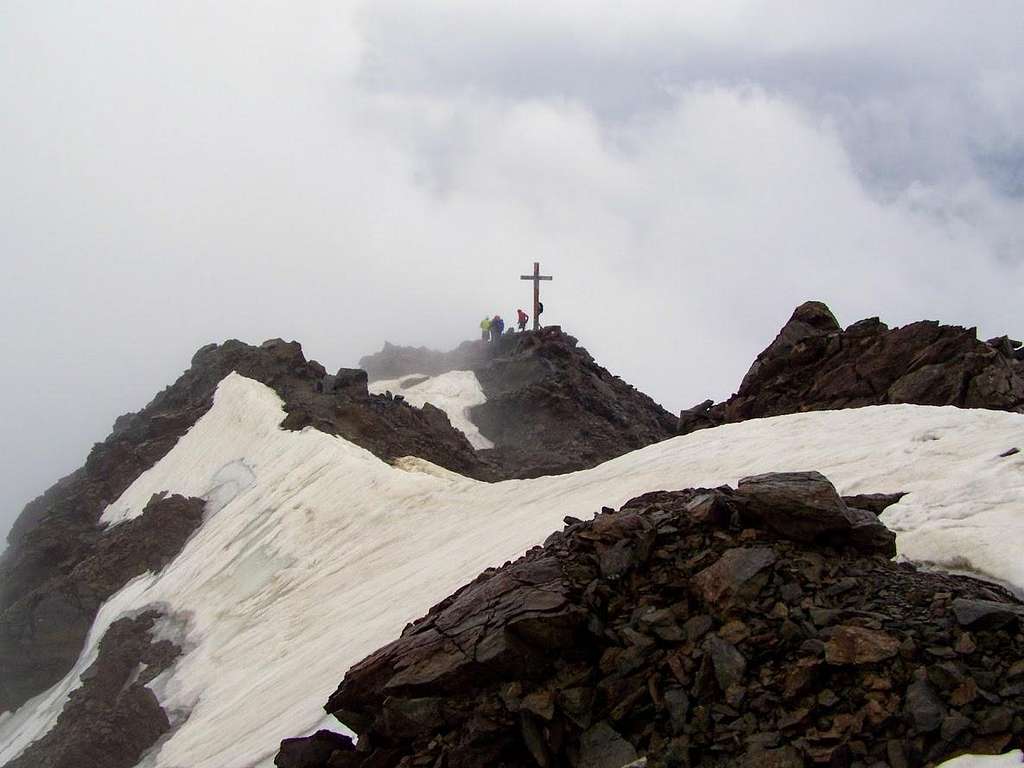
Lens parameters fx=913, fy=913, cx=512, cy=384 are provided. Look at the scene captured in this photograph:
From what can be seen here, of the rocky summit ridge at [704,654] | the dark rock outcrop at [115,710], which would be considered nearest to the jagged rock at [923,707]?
the rocky summit ridge at [704,654]

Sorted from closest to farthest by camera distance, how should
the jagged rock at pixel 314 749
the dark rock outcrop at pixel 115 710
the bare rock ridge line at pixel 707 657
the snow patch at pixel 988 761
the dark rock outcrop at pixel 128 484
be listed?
the snow patch at pixel 988 761 → the bare rock ridge line at pixel 707 657 → the jagged rock at pixel 314 749 → the dark rock outcrop at pixel 115 710 → the dark rock outcrop at pixel 128 484

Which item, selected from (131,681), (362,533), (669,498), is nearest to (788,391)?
(362,533)

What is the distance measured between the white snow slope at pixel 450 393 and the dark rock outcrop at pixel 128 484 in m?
4.99

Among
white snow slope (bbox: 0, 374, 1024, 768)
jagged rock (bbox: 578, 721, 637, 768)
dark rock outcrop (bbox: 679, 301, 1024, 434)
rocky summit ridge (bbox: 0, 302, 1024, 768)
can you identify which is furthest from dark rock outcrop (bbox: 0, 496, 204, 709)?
jagged rock (bbox: 578, 721, 637, 768)

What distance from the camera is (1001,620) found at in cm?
789

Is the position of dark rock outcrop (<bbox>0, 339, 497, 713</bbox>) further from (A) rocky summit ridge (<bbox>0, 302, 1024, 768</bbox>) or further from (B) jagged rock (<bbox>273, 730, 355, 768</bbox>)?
(A) rocky summit ridge (<bbox>0, 302, 1024, 768</bbox>)

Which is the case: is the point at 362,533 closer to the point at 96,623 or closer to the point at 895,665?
the point at 96,623

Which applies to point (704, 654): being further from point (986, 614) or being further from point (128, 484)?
point (128, 484)

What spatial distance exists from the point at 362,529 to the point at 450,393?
24.1 m

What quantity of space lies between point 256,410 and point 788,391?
806 inches

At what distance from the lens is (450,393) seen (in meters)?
48.5

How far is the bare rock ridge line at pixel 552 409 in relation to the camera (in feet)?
136

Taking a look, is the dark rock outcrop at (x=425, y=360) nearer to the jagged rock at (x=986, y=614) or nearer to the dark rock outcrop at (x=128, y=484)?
the dark rock outcrop at (x=128, y=484)

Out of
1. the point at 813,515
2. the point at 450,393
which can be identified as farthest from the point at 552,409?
the point at 813,515
